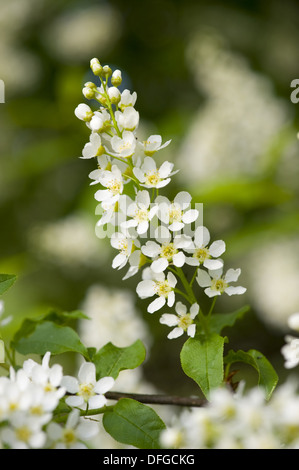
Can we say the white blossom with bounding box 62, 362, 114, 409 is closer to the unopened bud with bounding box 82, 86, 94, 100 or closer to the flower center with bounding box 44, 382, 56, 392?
the flower center with bounding box 44, 382, 56, 392

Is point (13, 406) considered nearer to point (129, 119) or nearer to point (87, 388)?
point (87, 388)

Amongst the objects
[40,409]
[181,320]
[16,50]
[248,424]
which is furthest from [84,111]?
[16,50]

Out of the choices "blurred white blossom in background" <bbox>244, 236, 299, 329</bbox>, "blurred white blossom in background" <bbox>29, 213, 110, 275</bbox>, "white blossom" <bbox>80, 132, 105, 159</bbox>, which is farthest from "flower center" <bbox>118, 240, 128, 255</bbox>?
"blurred white blossom in background" <bbox>244, 236, 299, 329</bbox>

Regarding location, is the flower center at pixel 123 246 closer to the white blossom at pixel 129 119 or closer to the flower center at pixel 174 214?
the flower center at pixel 174 214

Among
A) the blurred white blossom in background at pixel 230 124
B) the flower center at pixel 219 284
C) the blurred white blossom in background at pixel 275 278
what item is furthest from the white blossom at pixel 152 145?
the blurred white blossom in background at pixel 275 278

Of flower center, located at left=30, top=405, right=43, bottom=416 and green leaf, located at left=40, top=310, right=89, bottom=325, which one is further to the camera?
green leaf, located at left=40, top=310, right=89, bottom=325

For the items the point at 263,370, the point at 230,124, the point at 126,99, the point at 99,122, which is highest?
the point at 230,124
